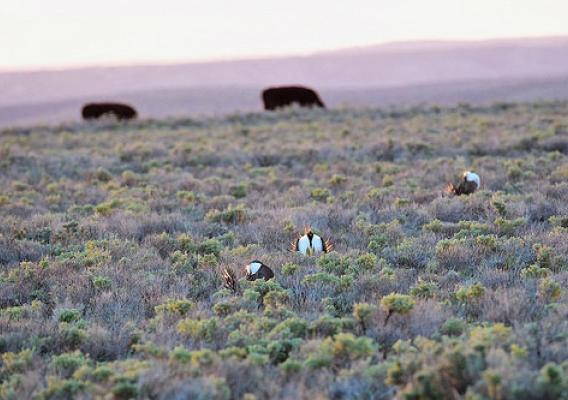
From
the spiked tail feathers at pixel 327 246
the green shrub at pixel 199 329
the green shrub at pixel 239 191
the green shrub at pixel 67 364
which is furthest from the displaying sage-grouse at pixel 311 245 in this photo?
the green shrub at pixel 239 191

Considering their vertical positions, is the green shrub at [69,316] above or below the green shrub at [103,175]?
above

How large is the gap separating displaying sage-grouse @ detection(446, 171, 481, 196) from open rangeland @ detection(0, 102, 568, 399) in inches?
13.4

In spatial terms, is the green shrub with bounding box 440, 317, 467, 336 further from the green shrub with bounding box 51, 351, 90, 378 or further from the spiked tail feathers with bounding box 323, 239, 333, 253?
the spiked tail feathers with bounding box 323, 239, 333, 253

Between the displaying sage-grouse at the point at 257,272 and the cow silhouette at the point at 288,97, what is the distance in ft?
89.5

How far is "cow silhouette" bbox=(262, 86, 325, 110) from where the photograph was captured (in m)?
34.5

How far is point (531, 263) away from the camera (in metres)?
7.94

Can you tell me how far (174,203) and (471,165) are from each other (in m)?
6.01

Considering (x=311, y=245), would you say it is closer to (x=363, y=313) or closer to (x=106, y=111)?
(x=363, y=313)

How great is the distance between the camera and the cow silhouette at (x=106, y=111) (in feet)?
115

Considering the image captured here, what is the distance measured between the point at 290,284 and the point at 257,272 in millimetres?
346

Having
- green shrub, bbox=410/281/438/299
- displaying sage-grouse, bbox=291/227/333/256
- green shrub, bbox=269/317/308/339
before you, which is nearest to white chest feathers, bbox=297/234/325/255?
displaying sage-grouse, bbox=291/227/333/256

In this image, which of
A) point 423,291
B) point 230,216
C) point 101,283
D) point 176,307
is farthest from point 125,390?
point 230,216

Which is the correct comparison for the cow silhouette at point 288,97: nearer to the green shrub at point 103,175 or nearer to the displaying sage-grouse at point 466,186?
the green shrub at point 103,175

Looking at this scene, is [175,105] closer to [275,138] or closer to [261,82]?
[261,82]
